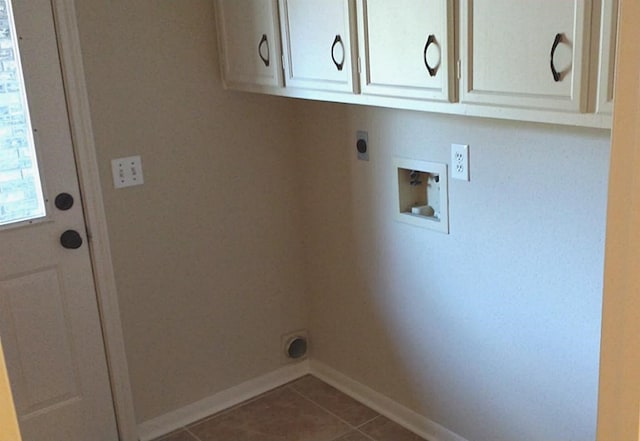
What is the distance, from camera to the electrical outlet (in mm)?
2342

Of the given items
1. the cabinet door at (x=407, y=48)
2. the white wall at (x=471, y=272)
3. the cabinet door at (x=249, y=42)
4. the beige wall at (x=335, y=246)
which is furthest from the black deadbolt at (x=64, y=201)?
the cabinet door at (x=407, y=48)

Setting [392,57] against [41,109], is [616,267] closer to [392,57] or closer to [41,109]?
[392,57]

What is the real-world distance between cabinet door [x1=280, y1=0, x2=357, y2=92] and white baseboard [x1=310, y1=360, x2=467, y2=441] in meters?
1.36

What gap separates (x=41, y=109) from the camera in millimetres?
2428

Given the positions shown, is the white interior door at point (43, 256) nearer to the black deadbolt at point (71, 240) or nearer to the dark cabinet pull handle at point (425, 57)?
the black deadbolt at point (71, 240)

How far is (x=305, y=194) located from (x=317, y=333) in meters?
0.66

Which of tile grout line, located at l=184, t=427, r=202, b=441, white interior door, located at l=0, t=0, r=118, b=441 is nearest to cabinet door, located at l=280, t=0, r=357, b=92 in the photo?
white interior door, located at l=0, t=0, r=118, b=441

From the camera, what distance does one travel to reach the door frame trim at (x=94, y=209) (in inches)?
96.2

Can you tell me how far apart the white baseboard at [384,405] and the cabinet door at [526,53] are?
1421mm

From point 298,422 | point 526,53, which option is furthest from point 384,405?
point 526,53

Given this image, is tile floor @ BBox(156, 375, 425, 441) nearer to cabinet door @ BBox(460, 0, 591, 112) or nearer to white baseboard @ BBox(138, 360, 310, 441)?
white baseboard @ BBox(138, 360, 310, 441)

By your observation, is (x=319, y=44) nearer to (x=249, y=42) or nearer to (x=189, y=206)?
(x=249, y=42)

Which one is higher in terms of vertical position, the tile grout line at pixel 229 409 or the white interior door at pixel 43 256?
the white interior door at pixel 43 256

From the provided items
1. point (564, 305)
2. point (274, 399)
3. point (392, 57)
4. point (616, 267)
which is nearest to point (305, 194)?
point (274, 399)
